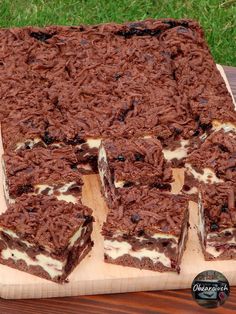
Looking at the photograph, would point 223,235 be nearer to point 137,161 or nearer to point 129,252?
point 129,252

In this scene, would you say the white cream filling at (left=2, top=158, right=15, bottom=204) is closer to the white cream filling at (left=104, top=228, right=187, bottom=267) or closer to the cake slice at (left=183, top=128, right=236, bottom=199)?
the white cream filling at (left=104, top=228, right=187, bottom=267)

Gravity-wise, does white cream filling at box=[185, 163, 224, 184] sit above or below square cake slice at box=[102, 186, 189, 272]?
above

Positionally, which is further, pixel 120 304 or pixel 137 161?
pixel 137 161

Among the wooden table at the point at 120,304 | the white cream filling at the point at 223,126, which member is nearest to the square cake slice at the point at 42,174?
the wooden table at the point at 120,304

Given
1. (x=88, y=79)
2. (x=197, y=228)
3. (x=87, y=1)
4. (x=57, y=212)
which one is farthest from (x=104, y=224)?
(x=87, y=1)

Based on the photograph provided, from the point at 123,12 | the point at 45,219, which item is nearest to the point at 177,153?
the point at 45,219

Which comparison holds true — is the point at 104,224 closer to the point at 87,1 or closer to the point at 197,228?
the point at 197,228

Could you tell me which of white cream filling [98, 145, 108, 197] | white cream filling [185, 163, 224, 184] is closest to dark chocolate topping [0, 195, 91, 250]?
white cream filling [98, 145, 108, 197]
